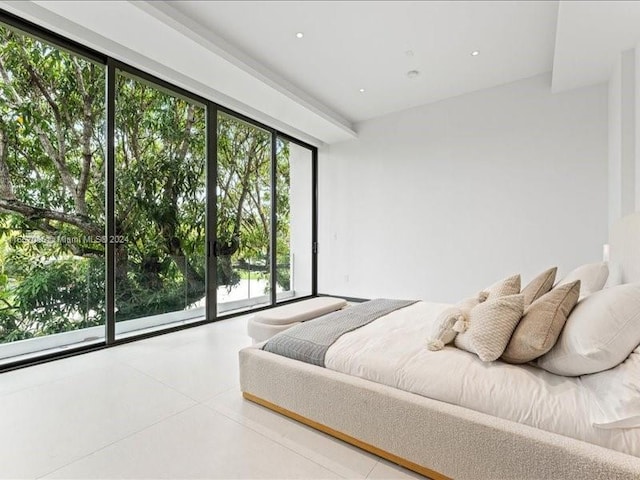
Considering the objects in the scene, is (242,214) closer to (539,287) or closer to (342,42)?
(342,42)

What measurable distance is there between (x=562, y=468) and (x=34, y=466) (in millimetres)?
2249

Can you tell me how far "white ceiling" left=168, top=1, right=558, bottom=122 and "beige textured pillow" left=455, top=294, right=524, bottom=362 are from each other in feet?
8.55

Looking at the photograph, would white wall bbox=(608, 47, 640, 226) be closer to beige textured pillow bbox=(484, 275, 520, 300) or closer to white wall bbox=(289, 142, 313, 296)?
beige textured pillow bbox=(484, 275, 520, 300)

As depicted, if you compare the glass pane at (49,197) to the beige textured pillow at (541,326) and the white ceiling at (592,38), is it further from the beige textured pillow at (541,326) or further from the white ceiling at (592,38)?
the white ceiling at (592,38)

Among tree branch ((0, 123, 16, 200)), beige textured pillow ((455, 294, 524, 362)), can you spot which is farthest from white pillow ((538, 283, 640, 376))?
tree branch ((0, 123, 16, 200))

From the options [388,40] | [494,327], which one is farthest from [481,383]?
[388,40]

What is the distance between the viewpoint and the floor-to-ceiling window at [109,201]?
280 centimetres

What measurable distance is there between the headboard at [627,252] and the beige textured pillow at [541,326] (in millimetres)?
582

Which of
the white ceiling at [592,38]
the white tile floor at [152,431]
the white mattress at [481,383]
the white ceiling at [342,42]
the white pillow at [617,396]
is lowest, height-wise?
the white tile floor at [152,431]

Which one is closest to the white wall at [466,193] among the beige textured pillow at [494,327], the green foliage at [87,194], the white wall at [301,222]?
the white wall at [301,222]

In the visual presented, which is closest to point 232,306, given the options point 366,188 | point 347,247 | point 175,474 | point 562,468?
point 347,247

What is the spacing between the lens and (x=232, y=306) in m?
4.66

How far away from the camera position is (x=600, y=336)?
50.1 inches

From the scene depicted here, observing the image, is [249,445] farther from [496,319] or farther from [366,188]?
[366,188]
